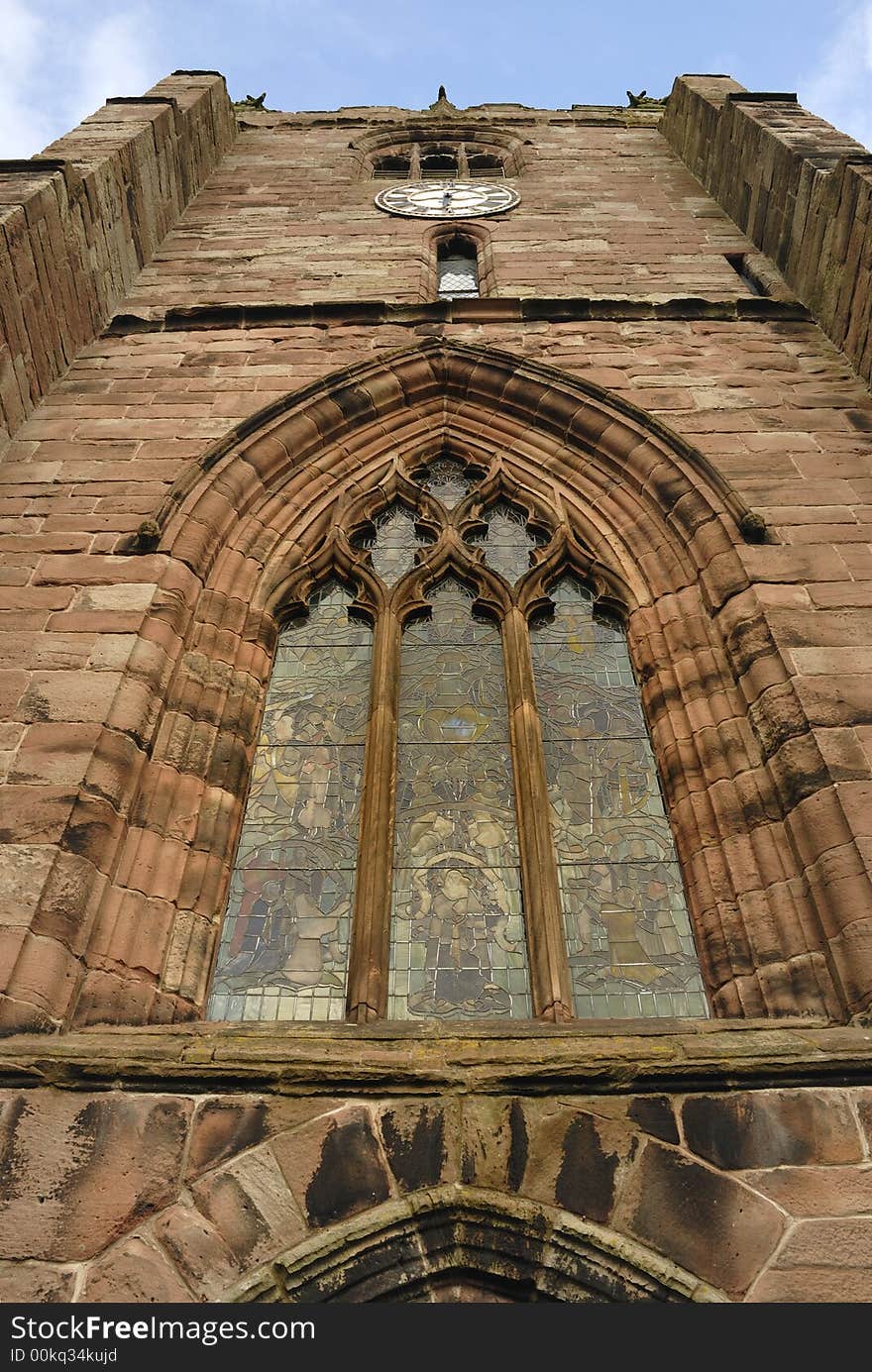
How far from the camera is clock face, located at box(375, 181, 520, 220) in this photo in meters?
11.1

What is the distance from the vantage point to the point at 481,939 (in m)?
4.73

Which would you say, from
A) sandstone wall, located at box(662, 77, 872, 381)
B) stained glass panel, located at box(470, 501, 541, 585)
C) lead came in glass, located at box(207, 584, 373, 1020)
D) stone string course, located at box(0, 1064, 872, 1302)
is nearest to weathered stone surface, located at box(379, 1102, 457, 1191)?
stone string course, located at box(0, 1064, 872, 1302)

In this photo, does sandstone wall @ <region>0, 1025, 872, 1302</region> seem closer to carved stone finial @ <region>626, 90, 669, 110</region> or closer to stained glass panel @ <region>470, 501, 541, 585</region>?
stained glass panel @ <region>470, 501, 541, 585</region>

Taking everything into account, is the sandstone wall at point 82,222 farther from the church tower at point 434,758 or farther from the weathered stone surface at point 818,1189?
the weathered stone surface at point 818,1189

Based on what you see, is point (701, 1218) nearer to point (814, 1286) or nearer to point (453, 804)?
point (814, 1286)

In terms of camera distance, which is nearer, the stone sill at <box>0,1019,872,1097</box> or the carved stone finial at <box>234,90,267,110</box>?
the stone sill at <box>0,1019,872,1097</box>

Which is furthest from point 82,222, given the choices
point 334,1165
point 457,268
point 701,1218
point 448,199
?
point 701,1218

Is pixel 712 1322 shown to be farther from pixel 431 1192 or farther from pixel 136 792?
pixel 136 792

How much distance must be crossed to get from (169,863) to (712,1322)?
2.58m

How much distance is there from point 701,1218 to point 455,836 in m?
2.00

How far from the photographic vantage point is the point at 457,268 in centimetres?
1043

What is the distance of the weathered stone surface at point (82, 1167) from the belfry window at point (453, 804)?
2.54ft

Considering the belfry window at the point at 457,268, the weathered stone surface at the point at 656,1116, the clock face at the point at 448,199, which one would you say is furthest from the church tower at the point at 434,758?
the clock face at the point at 448,199

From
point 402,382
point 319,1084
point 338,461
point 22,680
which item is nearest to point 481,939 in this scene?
point 319,1084
